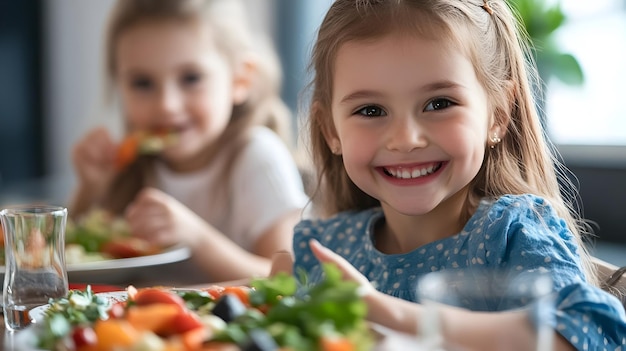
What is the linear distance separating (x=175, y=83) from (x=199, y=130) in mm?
138

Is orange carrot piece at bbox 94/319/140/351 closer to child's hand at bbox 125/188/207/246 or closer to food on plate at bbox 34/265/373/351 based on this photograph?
food on plate at bbox 34/265/373/351

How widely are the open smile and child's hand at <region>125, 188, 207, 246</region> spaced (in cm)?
82

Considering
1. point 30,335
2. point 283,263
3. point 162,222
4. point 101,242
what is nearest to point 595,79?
point 162,222

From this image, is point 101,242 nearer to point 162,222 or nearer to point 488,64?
point 162,222

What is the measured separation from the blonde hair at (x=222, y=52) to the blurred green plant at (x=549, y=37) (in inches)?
36.8

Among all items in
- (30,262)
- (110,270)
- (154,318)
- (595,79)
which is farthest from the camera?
(595,79)

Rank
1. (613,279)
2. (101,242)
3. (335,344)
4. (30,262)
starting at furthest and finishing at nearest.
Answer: (101,242), (613,279), (30,262), (335,344)

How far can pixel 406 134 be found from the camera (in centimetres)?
109

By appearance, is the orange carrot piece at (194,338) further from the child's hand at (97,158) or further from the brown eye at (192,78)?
the child's hand at (97,158)

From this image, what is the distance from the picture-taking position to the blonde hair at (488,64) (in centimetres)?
114

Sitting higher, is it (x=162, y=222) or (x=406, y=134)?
(x=406, y=134)

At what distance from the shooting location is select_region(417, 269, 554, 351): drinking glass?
24.3 inches

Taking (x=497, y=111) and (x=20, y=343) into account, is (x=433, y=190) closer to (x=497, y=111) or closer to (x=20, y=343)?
(x=497, y=111)

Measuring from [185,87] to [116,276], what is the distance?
0.83 meters
